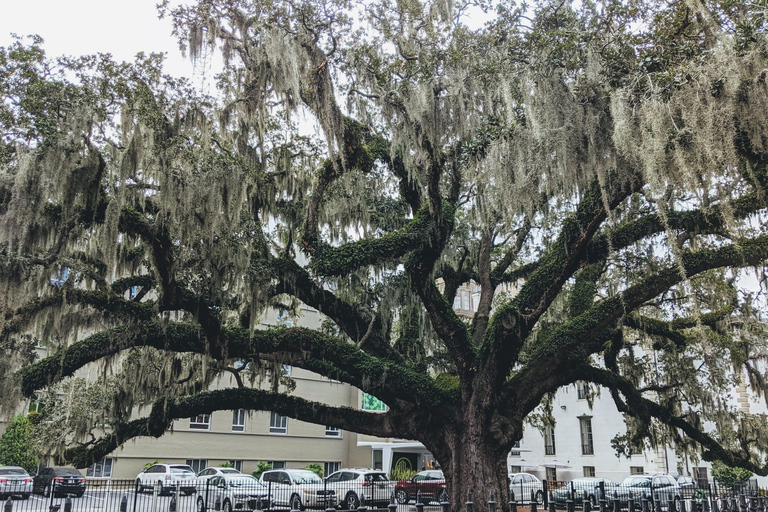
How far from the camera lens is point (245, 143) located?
12117 millimetres

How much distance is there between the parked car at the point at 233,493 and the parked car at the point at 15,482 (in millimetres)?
5367

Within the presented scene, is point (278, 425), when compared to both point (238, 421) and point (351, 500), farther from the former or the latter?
point (351, 500)

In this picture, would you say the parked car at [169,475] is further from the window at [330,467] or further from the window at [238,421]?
the window at [330,467]

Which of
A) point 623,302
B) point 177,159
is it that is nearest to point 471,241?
point 623,302

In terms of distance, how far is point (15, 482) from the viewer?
18.2 meters

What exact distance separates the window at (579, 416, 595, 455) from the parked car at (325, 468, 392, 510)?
14.9 m

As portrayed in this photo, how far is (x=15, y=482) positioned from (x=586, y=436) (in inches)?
1032

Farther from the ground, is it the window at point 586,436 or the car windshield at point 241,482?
the window at point 586,436

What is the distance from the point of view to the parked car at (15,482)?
17.0 metres

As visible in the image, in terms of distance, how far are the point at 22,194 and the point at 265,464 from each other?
2270cm

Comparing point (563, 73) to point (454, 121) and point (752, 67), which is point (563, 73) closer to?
point (454, 121)

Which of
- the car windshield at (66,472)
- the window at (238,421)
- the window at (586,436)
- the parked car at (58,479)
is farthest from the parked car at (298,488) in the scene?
the window at (586,436)

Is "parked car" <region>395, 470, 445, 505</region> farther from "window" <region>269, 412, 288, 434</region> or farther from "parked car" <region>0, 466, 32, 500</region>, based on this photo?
"parked car" <region>0, 466, 32, 500</region>

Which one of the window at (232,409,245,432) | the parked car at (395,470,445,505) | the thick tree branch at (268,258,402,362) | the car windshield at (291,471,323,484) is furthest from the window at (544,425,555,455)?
the thick tree branch at (268,258,402,362)
